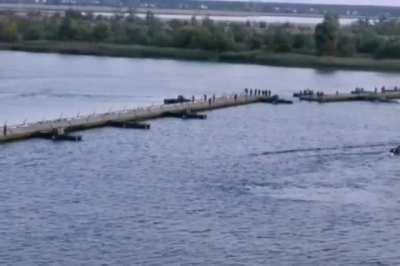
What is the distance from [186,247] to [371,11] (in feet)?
255

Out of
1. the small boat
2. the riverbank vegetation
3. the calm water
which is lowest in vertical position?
the calm water

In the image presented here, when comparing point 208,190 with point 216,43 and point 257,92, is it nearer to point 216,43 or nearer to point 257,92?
point 257,92

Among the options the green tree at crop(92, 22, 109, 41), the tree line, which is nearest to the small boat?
the tree line

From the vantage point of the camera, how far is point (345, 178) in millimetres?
15961

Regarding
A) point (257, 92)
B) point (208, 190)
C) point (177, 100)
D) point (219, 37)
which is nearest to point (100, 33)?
point (219, 37)

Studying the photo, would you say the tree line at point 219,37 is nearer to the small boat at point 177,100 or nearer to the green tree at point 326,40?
the green tree at point 326,40

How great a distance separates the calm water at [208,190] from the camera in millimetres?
11812

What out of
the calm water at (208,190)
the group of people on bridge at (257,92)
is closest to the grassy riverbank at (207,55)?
the group of people on bridge at (257,92)

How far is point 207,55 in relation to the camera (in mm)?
42312

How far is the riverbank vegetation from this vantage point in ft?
134

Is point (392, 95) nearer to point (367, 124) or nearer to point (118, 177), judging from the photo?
point (367, 124)

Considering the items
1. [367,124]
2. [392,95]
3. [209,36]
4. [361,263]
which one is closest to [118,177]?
[361,263]

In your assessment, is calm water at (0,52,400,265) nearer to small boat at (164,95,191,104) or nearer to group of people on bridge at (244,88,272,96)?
small boat at (164,95,191,104)

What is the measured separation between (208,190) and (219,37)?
28347 mm
